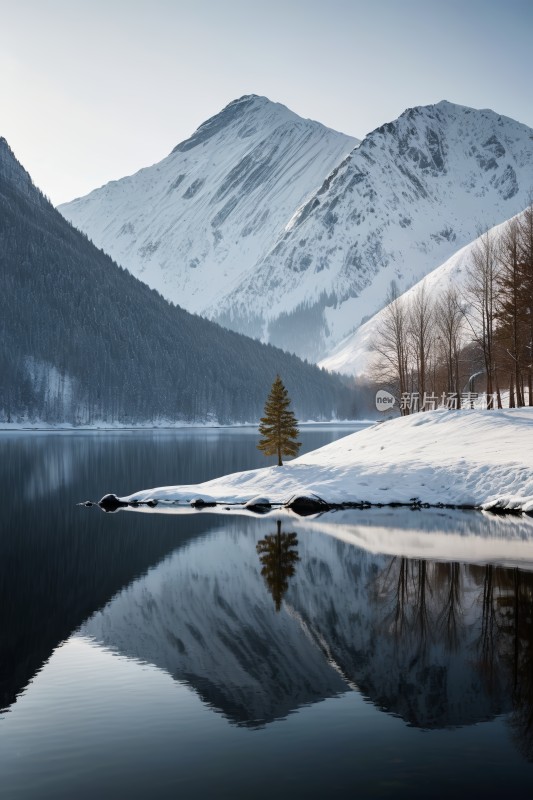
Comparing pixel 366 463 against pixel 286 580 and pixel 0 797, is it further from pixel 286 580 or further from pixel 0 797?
pixel 0 797

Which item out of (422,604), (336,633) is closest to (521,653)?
(336,633)

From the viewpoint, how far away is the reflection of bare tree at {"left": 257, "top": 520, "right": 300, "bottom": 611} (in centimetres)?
2473

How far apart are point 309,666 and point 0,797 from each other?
736cm

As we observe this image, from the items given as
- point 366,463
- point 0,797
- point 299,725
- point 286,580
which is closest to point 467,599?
point 286,580

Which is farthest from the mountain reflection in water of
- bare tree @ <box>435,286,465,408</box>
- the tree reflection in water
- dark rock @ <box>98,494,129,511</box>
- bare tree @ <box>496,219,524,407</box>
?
bare tree @ <box>435,286,465,408</box>

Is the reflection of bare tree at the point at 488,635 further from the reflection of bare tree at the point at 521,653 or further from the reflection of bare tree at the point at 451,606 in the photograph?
the reflection of bare tree at the point at 451,606

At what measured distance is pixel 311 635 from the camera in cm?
1939

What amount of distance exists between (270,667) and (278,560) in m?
12.4

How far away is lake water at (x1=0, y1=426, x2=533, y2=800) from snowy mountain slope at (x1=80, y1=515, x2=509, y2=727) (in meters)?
0.06

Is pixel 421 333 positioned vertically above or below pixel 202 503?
above

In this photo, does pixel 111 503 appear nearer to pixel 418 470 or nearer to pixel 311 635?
pixel 418 470

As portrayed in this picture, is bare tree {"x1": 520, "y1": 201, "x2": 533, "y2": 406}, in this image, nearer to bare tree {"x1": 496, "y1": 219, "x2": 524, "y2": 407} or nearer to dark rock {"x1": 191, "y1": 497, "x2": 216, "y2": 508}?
bare tree {"x1": 496, "y1": 219, "x2": 524, "y2": 407}

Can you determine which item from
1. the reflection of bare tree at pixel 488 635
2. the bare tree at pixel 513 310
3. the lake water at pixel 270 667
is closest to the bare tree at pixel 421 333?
the bare tree at pixel 513 310

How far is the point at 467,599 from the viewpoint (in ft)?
73.4
